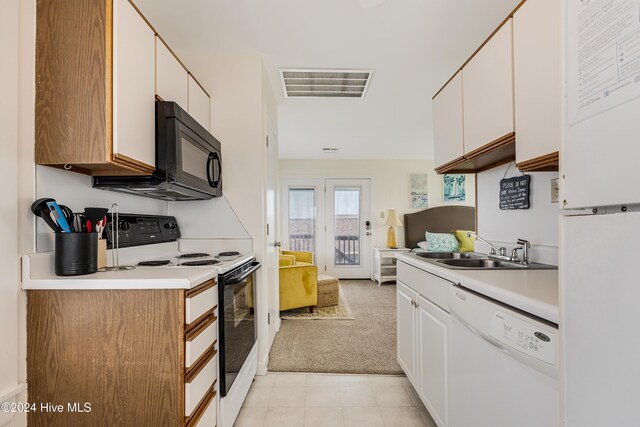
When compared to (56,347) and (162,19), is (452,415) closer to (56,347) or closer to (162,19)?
(56,347)

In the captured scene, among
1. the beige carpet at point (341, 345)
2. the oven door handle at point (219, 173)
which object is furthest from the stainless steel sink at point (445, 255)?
the oven door handle at point (219, 173)

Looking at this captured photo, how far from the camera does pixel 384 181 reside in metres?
5.92

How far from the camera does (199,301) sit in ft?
4.16

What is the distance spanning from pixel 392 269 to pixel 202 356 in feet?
14.6

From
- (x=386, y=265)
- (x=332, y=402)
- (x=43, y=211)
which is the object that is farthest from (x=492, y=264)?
(x=386, y=265)

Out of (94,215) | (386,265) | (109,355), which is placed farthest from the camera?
(386,265)

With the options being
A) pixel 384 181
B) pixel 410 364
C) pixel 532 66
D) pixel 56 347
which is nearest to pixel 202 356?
pixel 56 347

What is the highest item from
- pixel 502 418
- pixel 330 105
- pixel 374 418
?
pixel 330 105

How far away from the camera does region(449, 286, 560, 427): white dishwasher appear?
0.82 m

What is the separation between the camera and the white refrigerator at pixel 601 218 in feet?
1.66

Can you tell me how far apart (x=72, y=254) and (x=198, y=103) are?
4.26 ft

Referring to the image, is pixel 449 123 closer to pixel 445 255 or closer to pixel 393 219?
pixel 445 255

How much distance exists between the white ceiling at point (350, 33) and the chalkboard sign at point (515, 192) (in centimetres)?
98

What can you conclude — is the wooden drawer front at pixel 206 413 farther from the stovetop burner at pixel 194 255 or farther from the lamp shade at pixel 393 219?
the lamp shade at pixel 393 219
